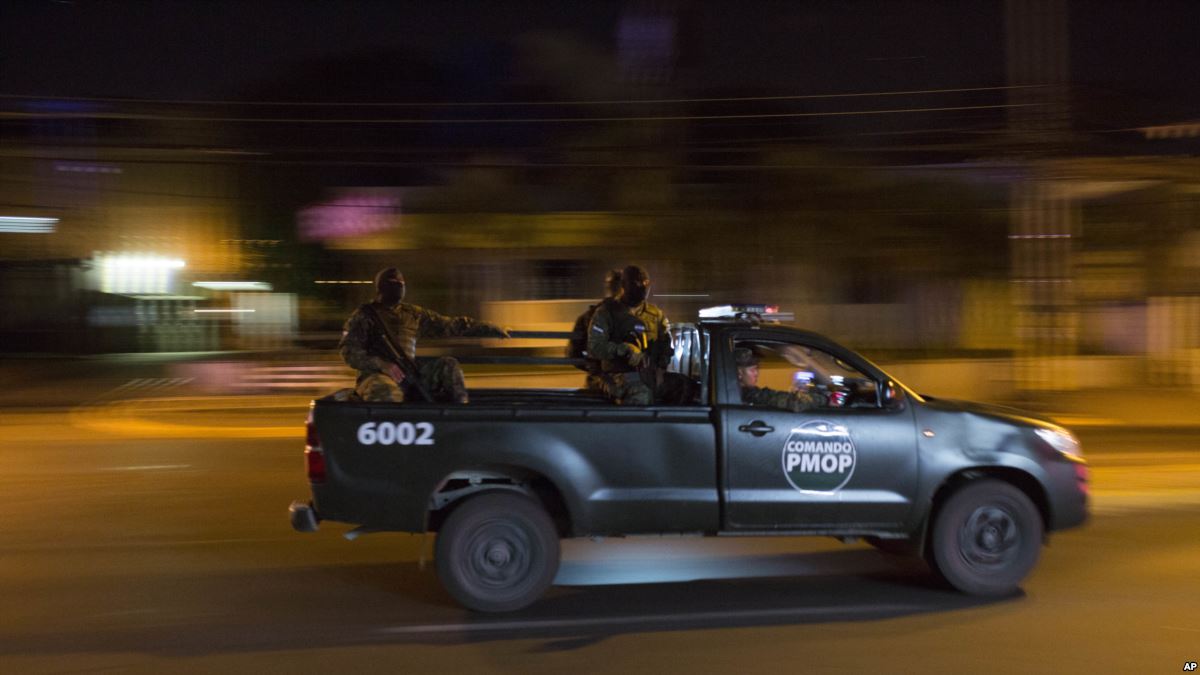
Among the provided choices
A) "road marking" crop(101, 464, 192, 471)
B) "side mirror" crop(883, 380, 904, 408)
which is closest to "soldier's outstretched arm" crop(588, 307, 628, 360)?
"side mirror" crop(883, 380, 904, 408)

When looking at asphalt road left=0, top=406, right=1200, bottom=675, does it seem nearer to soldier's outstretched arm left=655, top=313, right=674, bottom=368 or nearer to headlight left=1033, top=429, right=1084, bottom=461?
headlight left=1033, top=429, right=1084, bottom=461

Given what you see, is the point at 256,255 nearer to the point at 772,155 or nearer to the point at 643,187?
the point at 643,187

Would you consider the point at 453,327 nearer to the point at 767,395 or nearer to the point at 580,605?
the point at 580,605

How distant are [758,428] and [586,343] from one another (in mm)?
1457

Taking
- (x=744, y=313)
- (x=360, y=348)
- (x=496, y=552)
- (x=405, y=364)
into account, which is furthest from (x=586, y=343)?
(x=496, y=552)

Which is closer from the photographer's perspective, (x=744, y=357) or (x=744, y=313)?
(x=744, y=357)

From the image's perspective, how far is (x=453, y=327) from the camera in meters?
7.26

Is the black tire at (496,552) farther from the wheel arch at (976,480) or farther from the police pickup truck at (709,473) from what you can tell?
the wheel arch at (976,480)

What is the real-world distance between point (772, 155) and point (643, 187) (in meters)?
3.07

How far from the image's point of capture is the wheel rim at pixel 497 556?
6.21m

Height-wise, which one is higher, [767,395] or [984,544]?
[767,395]

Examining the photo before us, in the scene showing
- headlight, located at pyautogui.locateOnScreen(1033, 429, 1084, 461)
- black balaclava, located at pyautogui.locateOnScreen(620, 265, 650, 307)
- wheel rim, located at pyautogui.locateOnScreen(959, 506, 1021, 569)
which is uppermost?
black balaclava, located at pyautogui.locateOnScreen(620, 265, 650, 307)

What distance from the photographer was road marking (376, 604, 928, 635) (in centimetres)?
592

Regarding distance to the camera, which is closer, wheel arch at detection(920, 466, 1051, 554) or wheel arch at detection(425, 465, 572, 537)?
wheel arch at detection(425, 465, 572, 537)
